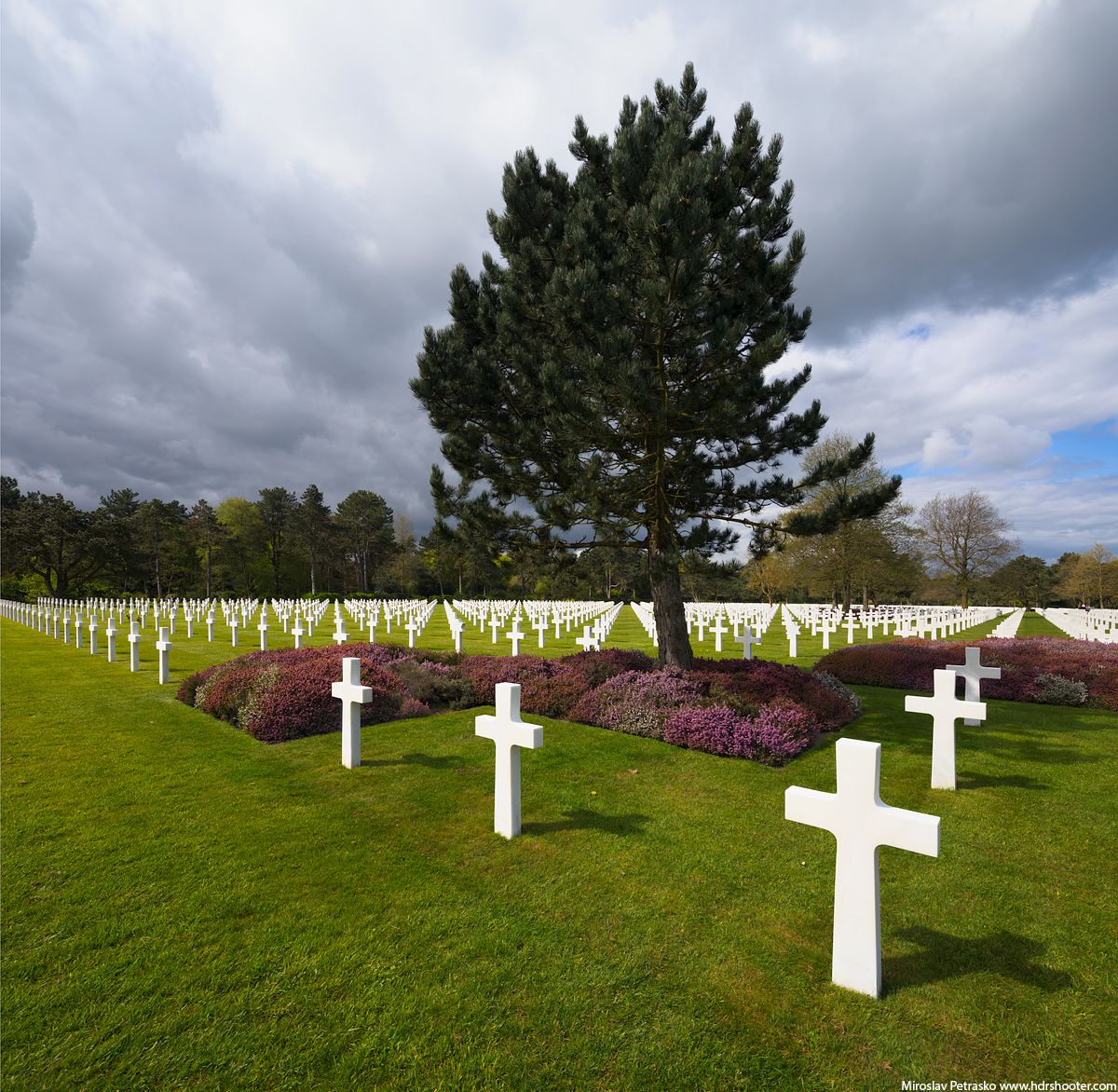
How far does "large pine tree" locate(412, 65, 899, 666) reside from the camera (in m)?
7.68

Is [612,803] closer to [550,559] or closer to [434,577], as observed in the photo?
[550,559]

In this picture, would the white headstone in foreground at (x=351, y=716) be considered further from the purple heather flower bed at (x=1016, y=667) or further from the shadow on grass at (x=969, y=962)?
the purple heather flower bed at (x=1016, y=667)

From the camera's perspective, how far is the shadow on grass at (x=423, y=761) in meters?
6.44

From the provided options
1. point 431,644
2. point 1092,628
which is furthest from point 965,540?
point 431,644

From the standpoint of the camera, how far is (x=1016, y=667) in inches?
442

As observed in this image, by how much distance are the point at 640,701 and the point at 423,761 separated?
3.26m

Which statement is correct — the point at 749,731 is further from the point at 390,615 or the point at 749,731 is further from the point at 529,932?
the point at 390,615

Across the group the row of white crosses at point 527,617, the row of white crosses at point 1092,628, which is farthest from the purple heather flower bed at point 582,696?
the row of white crosses at point 1092,628

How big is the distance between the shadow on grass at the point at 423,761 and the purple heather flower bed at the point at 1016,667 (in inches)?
397

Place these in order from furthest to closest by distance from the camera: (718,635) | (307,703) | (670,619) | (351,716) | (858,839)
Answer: (718,635)
(670,619)
(307,703)
(351,716)
(858,839)

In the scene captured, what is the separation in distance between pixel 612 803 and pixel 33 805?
208 inches

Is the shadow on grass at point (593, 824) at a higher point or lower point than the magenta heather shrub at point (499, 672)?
lower

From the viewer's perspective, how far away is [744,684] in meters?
8.38

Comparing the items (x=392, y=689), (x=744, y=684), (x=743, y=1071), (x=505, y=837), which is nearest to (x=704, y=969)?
(x=743, y=1071)
